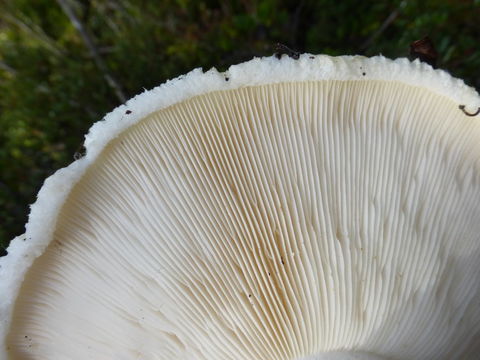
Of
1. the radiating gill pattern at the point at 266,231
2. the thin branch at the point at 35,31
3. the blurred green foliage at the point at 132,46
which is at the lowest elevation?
the radiating gill pattern at the point at 266,231

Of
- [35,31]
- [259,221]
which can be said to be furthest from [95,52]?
[259,221]

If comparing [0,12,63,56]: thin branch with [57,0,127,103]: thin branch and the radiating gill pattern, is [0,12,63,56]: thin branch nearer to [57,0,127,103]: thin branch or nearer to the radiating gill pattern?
[57,0,127,103]: thin branch

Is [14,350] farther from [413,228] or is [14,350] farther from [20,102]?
[20,102]

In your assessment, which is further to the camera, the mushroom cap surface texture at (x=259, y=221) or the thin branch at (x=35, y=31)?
the thin branch at (x=35, y=31)

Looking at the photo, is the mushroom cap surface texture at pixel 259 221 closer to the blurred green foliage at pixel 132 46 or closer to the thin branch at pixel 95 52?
the blurred green foliage at pixel 132 46

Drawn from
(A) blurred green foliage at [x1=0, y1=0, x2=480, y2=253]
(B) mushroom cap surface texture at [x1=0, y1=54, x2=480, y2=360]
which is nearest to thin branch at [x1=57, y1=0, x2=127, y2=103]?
(A) blurred green foliage at [x1=0, y1=0, x2=480, y2=253]

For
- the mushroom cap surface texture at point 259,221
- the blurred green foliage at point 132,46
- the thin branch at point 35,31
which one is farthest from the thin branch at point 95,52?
the mushroom cap surface texture at point 259,221

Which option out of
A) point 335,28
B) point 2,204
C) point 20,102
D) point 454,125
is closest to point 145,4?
point 20,102
